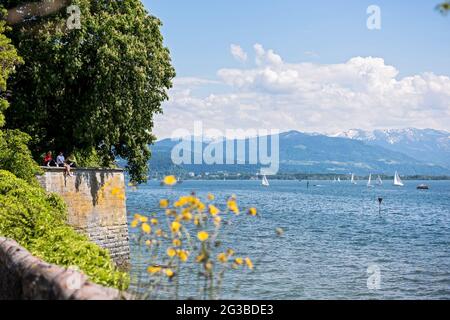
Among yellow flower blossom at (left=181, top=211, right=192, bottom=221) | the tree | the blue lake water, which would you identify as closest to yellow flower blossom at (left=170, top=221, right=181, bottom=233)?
yellow flower blossom at (left=181, top=211, right=192, bottom=221)

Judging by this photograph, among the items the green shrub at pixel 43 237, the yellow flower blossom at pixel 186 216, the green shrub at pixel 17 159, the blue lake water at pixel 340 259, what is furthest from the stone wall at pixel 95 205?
the yellow flower blossom at pixel 186 216

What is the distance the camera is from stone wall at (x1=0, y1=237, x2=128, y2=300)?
6984 mm

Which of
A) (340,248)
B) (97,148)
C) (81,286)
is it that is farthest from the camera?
(340,248)

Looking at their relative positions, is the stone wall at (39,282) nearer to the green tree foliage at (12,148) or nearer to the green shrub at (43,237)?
the green shrub at (43,237)

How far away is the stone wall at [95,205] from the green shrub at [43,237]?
612cm

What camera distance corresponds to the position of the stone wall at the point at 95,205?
2709 centimetres

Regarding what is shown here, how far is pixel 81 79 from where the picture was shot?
32.1 meters

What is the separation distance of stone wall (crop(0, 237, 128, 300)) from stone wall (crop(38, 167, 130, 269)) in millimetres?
16554

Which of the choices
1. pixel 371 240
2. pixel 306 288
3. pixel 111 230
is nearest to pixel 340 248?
pixel 371 240

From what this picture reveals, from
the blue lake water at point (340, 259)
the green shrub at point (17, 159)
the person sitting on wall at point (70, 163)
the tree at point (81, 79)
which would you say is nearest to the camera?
the green shrub at point (17, 159)

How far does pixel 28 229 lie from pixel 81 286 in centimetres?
Answer: 925

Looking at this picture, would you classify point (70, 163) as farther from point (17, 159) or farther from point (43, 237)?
point (43, 237)
